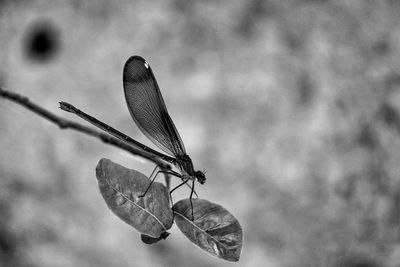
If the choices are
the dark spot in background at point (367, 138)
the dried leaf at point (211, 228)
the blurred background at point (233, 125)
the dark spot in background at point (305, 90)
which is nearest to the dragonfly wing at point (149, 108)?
the dried leaf at point (211, 228)

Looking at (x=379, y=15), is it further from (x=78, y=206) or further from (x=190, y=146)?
(x=78, y=206)

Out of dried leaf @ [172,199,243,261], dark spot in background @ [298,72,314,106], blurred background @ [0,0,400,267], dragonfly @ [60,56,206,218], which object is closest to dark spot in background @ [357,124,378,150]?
blurred background @ [0,0,400,267]

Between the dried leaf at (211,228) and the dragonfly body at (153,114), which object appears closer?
the dried leaf at (211,228)

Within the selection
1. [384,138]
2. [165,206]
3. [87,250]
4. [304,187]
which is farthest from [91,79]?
[165,206]

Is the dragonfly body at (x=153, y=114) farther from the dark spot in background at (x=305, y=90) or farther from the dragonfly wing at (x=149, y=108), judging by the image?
the dark spot in background at (x=305, y=90)

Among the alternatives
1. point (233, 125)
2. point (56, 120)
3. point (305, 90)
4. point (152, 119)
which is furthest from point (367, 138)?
point (56, 120)
